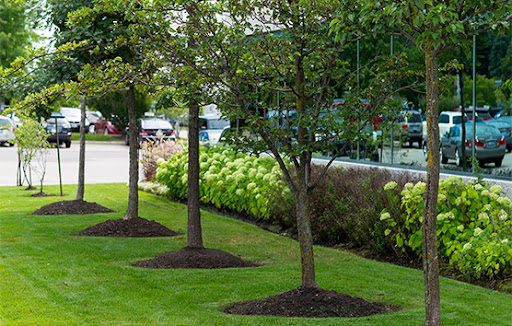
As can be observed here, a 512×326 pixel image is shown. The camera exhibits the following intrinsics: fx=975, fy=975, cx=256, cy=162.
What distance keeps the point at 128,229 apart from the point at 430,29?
8663 millimetres

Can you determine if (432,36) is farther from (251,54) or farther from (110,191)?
(110,191)

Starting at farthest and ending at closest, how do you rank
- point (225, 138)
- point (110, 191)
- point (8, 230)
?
1. point (110, 191)
2. point (8, 230)
3. point (225, 138)

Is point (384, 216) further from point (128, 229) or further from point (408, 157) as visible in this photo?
point (128, 229)

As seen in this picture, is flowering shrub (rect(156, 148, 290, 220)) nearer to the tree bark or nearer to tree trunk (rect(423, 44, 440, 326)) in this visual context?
the tree bark

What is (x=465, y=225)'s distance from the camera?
11.5 meters

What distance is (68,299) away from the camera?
9.36m

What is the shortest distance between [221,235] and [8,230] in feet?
10.8

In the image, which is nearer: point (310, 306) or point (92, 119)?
point (310, 306)

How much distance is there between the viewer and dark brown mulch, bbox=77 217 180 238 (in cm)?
1424

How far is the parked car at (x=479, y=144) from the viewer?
525 inches

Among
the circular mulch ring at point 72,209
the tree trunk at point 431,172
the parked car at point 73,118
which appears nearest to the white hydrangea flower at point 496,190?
the tree trunk at point 431,172

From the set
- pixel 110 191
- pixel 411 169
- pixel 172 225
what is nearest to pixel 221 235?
pixel 172 225

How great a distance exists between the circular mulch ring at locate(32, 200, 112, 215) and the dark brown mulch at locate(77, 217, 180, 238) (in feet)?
8.68

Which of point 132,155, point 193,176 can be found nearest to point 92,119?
point 132,155
